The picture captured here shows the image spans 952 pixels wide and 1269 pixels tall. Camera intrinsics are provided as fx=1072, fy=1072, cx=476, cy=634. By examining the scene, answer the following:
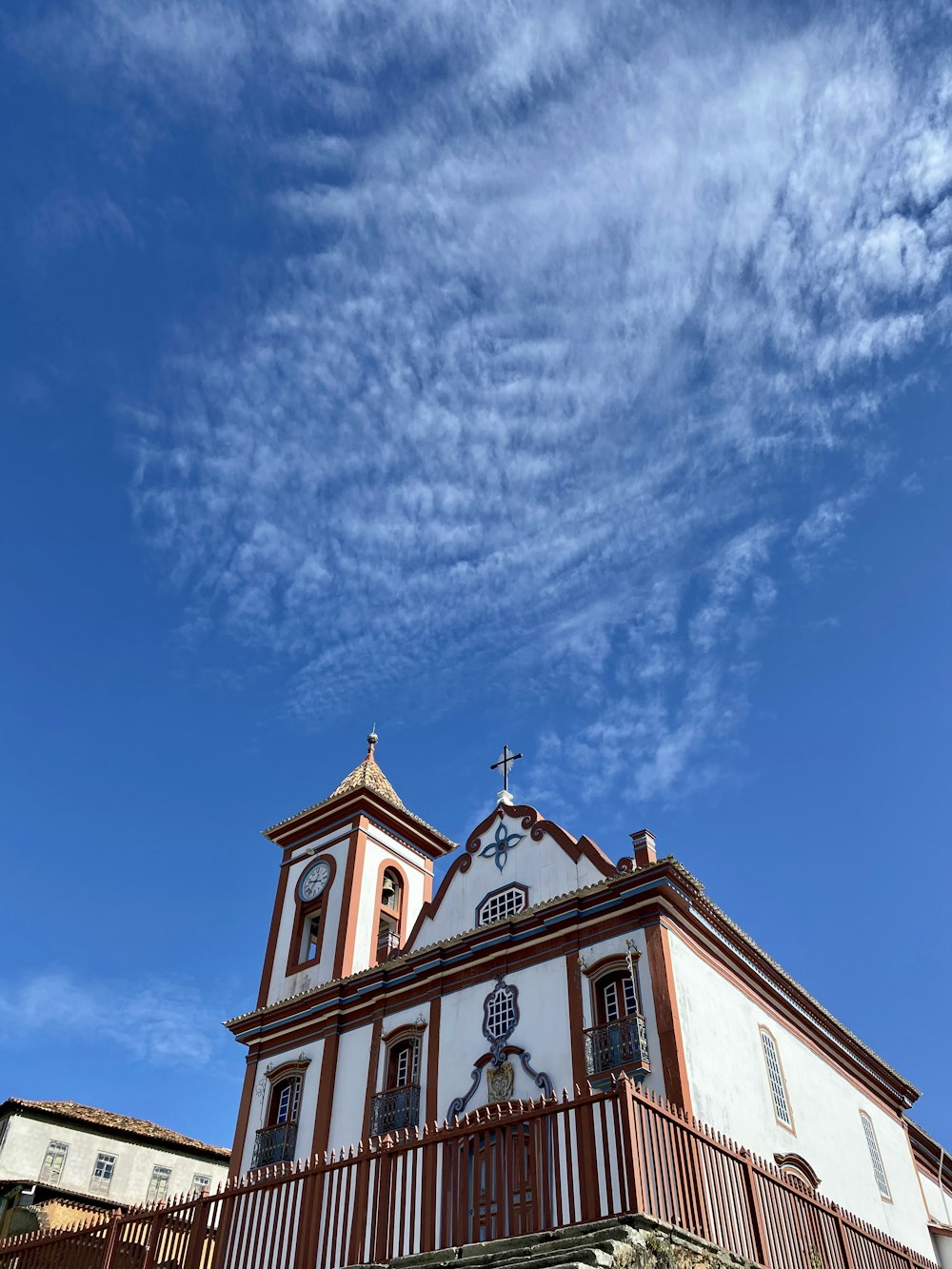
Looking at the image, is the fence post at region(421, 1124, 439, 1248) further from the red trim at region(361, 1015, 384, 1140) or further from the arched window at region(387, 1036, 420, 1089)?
the arched window at region(387, 1036, 420, 1089)

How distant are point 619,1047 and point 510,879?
4884 mm

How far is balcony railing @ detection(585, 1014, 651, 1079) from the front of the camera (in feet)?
54.3

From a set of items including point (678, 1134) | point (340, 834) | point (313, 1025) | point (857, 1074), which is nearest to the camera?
point (678, 1134)

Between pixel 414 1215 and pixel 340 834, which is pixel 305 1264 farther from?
pixel 340 834

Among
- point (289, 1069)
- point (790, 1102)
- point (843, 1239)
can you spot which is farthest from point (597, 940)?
point (289, 1069)

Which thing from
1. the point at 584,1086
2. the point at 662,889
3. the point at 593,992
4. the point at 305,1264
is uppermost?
the point at 662,889

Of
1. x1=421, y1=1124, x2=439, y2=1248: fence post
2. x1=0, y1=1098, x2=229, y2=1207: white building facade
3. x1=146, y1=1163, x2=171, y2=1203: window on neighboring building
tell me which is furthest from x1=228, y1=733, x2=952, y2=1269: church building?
x1=146, y1=1163, x2=171, y2=1203: window on neighboring building

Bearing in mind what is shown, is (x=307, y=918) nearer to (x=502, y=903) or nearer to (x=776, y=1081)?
(x=502, y=903)

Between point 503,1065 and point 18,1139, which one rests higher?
point 18,1139

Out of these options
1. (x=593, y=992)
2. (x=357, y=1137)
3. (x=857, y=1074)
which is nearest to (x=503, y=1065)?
(x=593, y=992)

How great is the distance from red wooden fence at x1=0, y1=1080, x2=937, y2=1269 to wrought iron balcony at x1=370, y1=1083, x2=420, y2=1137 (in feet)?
22.1

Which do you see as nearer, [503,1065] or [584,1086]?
[584,1086]

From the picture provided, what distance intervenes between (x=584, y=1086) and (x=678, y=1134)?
6528mm

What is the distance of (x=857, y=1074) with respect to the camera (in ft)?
77.5
